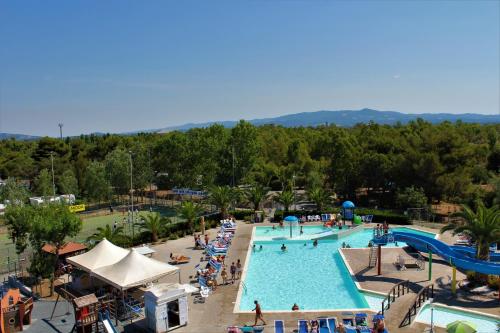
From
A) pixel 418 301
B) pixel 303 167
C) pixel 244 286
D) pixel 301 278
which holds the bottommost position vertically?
pixel 301 278

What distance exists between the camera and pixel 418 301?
16625 millimetres

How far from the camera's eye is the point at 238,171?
161 feet

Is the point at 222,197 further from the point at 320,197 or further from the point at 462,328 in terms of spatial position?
the point at 462,328

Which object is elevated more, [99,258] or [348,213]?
[99,258]

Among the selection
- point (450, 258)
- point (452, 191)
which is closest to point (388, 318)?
point (450, 258)

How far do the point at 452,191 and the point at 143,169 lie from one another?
119 feet

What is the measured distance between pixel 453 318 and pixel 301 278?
821 centimetres

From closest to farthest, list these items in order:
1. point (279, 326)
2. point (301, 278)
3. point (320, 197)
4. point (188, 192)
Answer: point (279, 326) → point (301, 278) → point (320, 197) → point (188, 192)

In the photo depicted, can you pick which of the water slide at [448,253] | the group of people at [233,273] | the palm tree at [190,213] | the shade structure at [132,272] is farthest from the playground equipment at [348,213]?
the shade structure at [132,272]

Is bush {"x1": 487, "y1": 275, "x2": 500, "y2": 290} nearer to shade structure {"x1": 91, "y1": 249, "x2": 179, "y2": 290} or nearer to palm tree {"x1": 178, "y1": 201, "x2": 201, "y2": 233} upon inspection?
shade structure {"x1": 91, "y1": 249, "x2": 179, "y2": 290}

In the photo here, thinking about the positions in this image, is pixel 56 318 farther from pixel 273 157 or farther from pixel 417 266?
pixel 273 157

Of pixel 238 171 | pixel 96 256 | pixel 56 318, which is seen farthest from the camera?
pixel 238 171

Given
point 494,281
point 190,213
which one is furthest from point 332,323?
point 190,213

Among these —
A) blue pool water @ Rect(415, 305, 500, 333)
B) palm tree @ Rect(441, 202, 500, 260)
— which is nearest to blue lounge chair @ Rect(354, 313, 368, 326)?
blue pool water @ Rect(415, 305, 500, 333)
